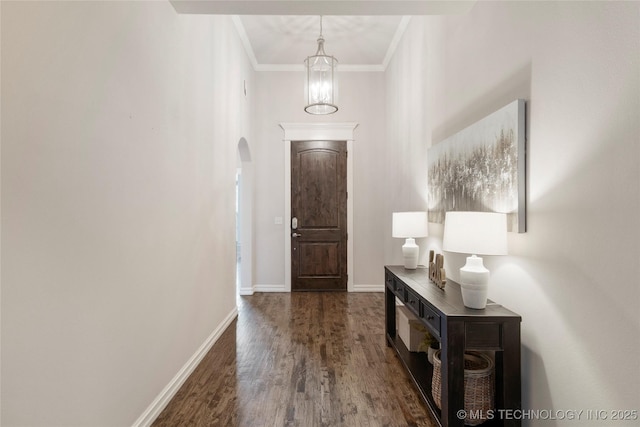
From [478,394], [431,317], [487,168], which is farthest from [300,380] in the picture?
[487,168]

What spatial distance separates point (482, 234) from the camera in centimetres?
169

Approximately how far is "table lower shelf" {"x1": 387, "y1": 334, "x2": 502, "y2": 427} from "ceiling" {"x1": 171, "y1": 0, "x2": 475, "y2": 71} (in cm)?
248

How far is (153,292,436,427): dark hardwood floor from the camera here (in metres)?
2.05

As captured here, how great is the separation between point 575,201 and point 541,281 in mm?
430

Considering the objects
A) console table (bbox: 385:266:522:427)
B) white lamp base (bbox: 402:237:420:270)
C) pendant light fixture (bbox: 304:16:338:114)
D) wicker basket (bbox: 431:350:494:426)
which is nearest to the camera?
console table (bbox: 385:266:522:427)

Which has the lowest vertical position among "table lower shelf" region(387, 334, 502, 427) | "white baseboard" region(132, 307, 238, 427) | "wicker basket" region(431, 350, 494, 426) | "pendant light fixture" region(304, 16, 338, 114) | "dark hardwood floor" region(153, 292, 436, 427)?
"dark hardwood floor" region(153, 292, 436, 427)

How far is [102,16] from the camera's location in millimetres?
1568

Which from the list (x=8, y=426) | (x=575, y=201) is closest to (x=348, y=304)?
(x=575, y=201)

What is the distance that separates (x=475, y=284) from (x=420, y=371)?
1.00 metres

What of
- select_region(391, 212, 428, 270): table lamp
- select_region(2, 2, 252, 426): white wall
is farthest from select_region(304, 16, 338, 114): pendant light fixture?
select_region(391, 212, 428, 270): table lamp

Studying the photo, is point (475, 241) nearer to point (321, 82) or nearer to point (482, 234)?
point (482, 234)

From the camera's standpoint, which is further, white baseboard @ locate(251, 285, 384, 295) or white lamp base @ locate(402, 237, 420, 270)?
white baseboard @ locate(251, 285, 384, 295)

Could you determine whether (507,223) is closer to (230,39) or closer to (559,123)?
(559,123)

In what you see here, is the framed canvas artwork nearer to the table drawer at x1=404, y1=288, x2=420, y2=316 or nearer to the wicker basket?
the table drawer at x1=404, y1=288, x2=420, y2=316
